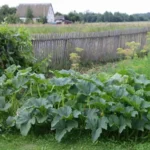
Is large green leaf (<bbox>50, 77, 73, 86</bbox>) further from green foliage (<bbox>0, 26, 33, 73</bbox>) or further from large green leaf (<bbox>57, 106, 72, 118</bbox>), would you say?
green foliage (<bbox>0, 26, 33, 73</bbox>)

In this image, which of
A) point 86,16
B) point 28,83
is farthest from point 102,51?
point 86,16

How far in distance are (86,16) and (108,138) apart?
36033 mm

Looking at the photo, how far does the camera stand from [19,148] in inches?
140

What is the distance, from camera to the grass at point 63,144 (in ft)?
11.4

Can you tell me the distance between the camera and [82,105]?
12.2ft

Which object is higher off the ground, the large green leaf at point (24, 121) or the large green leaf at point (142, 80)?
the large green leaf at point (142, 80)

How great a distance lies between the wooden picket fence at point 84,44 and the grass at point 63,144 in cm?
643

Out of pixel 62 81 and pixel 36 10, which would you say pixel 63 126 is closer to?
pixel 62 81

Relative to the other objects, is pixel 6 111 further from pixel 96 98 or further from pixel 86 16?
pixel 86 16

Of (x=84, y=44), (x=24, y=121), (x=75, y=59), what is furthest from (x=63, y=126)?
(x=84, y=44)

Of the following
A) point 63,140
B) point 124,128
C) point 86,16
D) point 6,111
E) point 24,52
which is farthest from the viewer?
point 86,16

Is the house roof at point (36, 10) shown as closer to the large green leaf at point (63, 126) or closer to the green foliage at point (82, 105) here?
the green foliage at point (82, 105)

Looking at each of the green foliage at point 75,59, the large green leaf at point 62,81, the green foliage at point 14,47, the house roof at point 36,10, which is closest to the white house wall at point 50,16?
the house roof at point 36,10

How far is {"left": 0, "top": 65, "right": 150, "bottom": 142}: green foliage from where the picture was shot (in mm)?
3486
